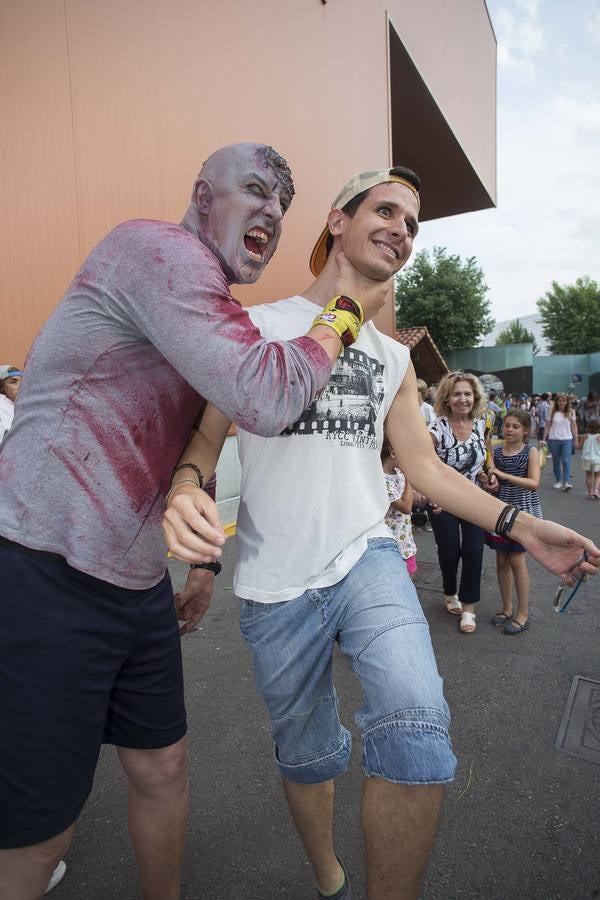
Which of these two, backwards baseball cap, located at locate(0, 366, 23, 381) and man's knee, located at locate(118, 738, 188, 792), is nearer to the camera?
man's knee, located at locate(118, 738, 188, 792)

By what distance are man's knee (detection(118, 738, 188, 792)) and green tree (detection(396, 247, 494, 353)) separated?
1480 inches

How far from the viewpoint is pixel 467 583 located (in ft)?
14.9

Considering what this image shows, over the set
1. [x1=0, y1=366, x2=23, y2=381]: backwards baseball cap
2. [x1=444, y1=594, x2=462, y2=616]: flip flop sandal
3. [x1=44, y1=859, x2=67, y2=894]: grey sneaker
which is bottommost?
[x1=444, y1=594, x2=462, y2=616]: flip flop sandal

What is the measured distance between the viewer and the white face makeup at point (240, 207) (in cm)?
150

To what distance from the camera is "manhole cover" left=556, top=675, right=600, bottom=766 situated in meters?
2.82

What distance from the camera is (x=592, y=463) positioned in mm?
10930

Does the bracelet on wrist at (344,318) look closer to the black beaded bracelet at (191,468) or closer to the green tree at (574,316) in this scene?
the black beaded bracelet at (191,468)

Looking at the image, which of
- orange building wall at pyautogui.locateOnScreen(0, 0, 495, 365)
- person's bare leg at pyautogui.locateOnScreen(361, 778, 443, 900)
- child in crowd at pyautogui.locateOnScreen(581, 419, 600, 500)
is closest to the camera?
person's bare leg at pyautogui.locateOnScreen(361, 778, 443, 900)

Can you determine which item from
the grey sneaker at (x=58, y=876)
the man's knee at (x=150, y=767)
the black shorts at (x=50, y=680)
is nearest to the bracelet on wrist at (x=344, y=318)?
the black shorts at (x=50, y=680)

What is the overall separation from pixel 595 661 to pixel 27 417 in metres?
3.86

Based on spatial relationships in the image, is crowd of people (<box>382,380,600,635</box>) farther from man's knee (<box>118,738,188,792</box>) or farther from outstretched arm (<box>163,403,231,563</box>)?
outstretched arm (<box>163,403,231,563</box>)

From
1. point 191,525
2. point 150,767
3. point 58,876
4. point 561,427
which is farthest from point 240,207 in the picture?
point 561,427

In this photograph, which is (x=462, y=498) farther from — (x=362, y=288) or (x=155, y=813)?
(x=155, y=813)

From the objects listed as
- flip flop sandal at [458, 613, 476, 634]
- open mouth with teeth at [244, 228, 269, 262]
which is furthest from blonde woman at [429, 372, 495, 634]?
open mouth with teeth at [244, 228, 269, 262]
